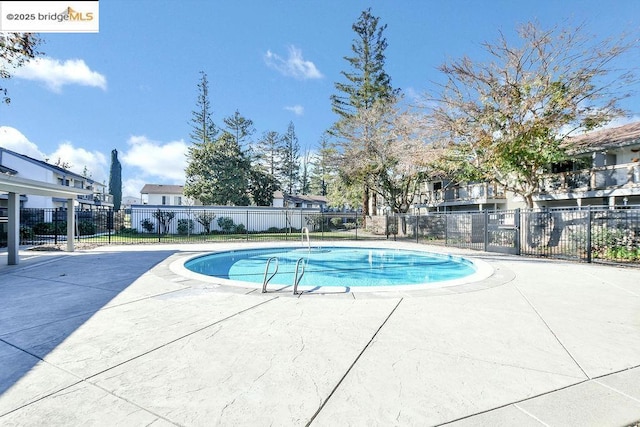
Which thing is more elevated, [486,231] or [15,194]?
[15,194]

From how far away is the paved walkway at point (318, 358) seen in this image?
2002mm

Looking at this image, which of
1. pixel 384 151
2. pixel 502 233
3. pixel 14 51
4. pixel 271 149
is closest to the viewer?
pixel 14 51

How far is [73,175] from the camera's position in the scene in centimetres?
3247

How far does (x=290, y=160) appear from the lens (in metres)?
47.8

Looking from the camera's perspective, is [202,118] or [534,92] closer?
[534,92]

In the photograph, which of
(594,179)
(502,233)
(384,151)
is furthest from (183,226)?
(594,179)

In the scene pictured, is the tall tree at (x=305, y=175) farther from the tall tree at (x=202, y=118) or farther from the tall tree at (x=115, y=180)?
the tall tree at (x=115, y=180)

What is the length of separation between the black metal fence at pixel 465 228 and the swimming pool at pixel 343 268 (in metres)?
2.76

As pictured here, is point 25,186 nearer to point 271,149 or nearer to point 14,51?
point 14,51

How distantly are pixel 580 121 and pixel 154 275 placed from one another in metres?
16.2

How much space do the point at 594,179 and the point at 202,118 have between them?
3648 cm

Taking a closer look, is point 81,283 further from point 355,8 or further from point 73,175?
point 73,175

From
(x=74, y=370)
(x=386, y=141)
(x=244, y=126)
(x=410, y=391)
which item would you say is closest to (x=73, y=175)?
(x=244, y=126)

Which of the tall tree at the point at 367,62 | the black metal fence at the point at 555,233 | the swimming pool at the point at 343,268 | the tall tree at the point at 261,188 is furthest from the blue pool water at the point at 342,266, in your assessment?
the tall tree at the point at 261,188
